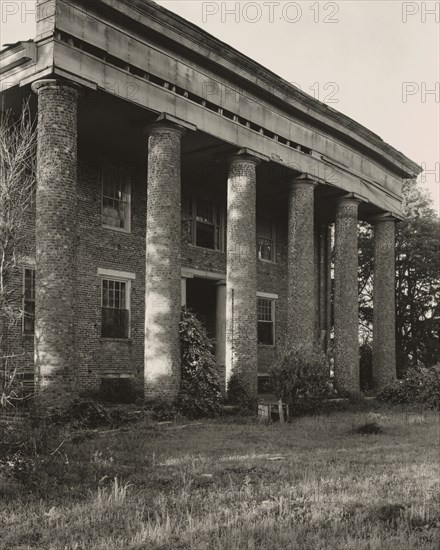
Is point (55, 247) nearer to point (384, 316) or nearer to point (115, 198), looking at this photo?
point (115, 198)

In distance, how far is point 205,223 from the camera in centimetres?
2642

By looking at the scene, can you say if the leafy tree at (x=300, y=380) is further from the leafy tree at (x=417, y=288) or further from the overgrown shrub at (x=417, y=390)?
the leafy tree at (x=417, y=288)

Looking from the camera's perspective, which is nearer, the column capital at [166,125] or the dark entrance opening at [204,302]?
the column capital at [166,125]

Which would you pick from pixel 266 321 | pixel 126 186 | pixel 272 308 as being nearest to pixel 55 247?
pixel 126 186

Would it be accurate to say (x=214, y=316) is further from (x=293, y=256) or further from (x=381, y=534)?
(x=381, y=534)

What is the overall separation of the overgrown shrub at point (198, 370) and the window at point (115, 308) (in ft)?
13.3

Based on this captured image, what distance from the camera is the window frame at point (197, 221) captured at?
2570cm

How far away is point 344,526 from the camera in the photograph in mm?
7297

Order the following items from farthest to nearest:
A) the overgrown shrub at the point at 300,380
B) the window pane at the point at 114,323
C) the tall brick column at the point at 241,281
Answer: the window pane at the point at 114,323, the tall brick column at the point at 241,281, the overgrown shrub at the point at 300,380

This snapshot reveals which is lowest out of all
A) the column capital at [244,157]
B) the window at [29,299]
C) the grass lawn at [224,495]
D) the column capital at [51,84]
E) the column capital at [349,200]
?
the grass lawn at [224,495]

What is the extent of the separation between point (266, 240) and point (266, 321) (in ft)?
11.6

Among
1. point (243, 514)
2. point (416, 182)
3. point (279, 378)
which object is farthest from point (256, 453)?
point (416, 182)

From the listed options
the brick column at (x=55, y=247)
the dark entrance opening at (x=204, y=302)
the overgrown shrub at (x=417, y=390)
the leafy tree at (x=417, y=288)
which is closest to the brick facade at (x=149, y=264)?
the brick column at (x=55, y=247)

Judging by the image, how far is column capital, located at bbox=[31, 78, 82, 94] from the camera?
621 inches
